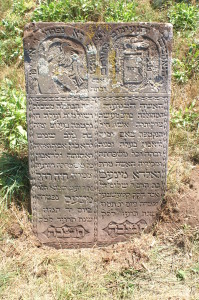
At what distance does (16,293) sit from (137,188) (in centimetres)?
163

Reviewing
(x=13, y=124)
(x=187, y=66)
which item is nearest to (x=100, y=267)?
(x=13, y=124)

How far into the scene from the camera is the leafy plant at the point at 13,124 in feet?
14.2

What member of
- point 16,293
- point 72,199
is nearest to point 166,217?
point 72,199

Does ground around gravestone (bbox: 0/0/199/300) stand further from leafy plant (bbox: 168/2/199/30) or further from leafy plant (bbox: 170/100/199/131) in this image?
leafy plant (bbox: 168/2/199/30)

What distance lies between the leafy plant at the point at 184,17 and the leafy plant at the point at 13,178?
13.3 ft

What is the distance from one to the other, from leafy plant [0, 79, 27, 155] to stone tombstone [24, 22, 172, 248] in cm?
95

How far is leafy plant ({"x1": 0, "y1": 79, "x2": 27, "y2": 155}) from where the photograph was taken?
14.2ft

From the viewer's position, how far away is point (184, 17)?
604 centimetres

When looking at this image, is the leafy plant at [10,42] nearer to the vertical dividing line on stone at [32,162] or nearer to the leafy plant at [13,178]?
the leafy plant at [13,178]

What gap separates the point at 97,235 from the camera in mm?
3627

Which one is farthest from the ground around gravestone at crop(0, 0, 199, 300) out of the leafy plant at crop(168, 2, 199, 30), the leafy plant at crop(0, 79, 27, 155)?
the leafy plant at crop(168, 2, 199, 30)

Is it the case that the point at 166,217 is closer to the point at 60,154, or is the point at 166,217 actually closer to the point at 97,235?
the point at 97,235

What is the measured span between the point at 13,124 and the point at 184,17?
12.8 ft

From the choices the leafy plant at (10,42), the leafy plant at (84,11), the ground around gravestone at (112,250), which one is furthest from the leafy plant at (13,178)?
the leafy plant at (84,11)
